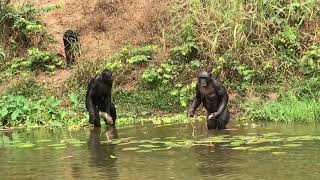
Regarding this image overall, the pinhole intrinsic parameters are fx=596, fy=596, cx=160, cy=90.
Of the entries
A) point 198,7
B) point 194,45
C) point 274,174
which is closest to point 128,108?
point 194,45

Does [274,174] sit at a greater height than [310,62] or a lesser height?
lesser

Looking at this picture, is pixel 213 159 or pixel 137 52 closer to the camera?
pixel 213 159

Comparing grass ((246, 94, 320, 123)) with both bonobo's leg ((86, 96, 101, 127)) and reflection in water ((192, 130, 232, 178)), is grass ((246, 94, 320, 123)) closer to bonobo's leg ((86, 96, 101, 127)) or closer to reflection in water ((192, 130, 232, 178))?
bonobo's leg ((86, 96, 101, 127))

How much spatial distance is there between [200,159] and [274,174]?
1353 mm

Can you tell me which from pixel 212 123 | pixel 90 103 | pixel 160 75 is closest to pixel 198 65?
pixel 160 75

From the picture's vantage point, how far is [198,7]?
1705 centimetres

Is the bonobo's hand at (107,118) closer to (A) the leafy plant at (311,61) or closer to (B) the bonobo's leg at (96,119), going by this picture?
(B) the bonobo's leg at (96,119)

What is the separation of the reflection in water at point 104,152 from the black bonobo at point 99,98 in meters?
0.30

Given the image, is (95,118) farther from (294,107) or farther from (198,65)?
(198,65)

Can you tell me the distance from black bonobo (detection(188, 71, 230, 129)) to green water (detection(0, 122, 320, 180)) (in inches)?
10.9

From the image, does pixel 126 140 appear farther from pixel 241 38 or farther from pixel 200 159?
pixel 241 38

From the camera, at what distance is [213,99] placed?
433 inches

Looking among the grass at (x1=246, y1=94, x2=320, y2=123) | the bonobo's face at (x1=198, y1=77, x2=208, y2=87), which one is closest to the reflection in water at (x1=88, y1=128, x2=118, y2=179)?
the bonobo's face at (x1=198, y1=77, x2=208, y2=87)

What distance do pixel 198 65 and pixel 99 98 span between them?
4.49 m
